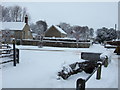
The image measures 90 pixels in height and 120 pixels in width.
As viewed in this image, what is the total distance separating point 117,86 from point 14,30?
112ft

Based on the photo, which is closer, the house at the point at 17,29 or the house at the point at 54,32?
the house at the point at 17,29

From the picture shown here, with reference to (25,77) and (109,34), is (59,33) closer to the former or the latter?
(109,34)

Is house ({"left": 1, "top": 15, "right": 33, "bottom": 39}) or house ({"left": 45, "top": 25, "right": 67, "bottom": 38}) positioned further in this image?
house ({"left": 45, "top": 25, "right": 67, "bottom": 38})

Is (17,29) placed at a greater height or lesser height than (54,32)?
greater

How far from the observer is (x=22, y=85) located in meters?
5.67

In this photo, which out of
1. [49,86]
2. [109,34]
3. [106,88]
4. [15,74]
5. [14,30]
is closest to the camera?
[106,88]

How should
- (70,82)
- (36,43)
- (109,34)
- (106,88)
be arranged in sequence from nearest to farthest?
(106,88) < (70,82) < (36,43) < (109,34)

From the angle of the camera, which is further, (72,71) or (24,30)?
(24,30)

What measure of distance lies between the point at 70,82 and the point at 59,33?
1477 inches

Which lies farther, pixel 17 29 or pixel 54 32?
pixel 54 32

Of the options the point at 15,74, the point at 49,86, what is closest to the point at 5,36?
the point at 15,74

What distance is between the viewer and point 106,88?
512 centimetres

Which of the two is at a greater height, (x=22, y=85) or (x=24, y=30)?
(x=24, y=30)

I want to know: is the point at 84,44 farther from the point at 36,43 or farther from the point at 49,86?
the point at 49,86
